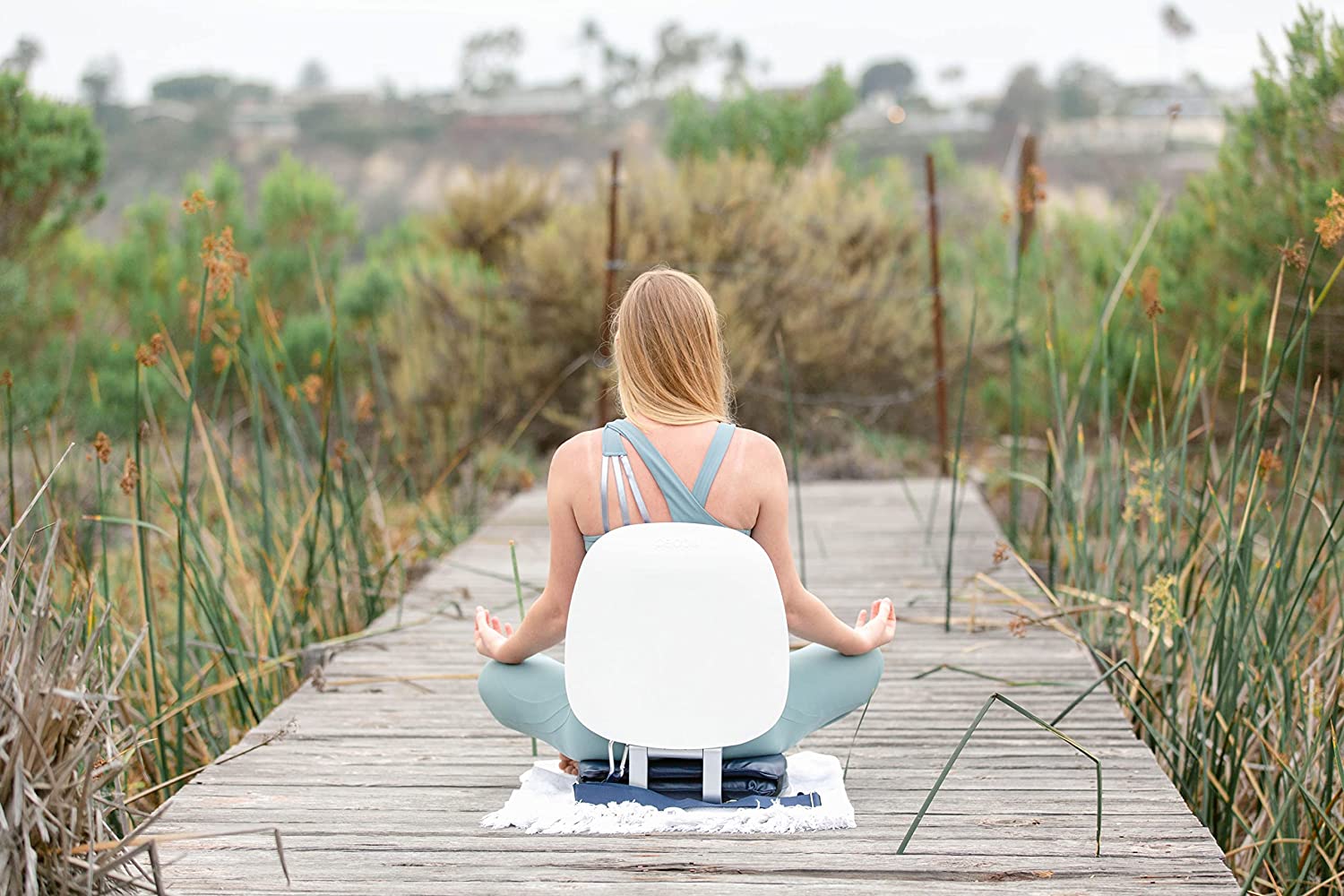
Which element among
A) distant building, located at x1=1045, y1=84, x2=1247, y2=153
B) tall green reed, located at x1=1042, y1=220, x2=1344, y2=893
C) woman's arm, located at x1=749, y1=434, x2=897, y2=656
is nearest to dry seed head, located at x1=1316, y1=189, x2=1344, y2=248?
tall green reed, located at x1=1042, y1=220, x2=1344, y2=893

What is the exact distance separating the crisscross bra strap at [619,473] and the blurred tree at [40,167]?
5.22 meters

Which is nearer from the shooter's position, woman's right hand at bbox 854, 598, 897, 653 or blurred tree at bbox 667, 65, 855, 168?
woman's right hand at bbox 854, 598, 897, 653

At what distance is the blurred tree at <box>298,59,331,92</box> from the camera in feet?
162

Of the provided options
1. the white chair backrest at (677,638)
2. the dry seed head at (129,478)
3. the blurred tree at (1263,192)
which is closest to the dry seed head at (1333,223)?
the white chair backrest at (677,638)

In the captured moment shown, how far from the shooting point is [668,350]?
223cm

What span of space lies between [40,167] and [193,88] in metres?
34.3

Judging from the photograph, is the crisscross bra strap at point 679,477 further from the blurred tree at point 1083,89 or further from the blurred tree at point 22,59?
the blurred tree at point 1083,89

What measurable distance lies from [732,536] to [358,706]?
1.34 m

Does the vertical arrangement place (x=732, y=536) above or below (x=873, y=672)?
above

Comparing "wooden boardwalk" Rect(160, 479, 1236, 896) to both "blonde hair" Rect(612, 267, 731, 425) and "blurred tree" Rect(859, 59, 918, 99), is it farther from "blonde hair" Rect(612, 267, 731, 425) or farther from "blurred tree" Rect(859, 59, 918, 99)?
"blurred tree" Rect(859, 59, 918, 99)

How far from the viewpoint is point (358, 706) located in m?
3.11

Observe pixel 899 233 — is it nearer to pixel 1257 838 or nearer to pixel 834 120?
pixel 834 120

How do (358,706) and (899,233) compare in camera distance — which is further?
(899,233)

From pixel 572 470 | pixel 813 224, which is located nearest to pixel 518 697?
pixel 572 470
